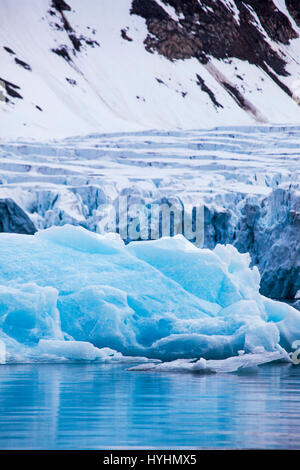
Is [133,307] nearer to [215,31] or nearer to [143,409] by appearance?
[143,409]

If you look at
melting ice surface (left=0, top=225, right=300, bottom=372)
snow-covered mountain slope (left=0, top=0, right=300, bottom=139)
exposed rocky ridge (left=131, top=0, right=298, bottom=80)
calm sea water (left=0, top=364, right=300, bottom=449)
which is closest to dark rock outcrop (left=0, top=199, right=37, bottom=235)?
melting ice surface (left=0, top=225, right=300, bottom=372)

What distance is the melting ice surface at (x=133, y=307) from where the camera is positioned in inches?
339

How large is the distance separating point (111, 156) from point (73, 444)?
38.2 meters

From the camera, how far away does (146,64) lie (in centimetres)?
9250

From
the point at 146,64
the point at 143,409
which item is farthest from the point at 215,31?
the point at 143,409

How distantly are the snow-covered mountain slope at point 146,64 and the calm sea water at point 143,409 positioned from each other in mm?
58504

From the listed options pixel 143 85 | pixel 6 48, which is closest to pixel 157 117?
pixel 143 85

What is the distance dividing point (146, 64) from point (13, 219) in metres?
70.4

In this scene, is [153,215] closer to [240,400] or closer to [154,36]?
[240,400]

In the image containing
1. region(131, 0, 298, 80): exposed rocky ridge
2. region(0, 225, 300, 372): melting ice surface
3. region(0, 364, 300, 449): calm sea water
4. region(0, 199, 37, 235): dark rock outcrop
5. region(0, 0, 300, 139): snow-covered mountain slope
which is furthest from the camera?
region(131, 0, 298, 80): exposed rocky ridge

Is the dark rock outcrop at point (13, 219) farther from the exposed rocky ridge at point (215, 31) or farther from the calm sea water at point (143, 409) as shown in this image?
the exposed rocky ridge at point (215, 31)

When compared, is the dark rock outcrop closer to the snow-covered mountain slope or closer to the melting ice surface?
the melting ice surface

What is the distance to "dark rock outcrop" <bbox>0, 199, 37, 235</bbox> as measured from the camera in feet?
78.4

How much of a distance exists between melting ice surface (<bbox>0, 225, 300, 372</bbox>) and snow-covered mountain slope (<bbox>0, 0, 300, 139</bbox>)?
55478 mm
